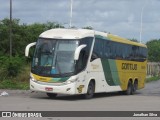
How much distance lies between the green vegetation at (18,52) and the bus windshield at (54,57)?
24.8 feet

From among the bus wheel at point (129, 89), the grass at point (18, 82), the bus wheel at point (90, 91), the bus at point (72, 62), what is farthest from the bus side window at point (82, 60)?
the bus wheel at point (129, 89)

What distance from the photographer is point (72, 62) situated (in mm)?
23438

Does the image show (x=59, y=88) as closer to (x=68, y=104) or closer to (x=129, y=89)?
(x=68, y=104)

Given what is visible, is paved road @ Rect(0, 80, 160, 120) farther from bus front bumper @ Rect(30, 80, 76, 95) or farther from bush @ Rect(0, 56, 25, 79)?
bush @ Rect(0, 56, 25, 79)

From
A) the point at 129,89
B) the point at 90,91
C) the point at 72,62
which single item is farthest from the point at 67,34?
the point at 129,89

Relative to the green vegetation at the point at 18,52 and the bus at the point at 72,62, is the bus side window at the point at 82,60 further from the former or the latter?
the green vegetation at the point at 18,52

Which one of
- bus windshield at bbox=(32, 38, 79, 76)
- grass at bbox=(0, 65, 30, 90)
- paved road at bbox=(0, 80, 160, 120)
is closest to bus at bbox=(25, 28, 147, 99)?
bus windshield at bbox=(32, 38, 79, 76)

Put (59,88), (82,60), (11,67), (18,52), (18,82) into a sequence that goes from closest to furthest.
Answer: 1. (59,88)
2. (82,60)
3. (18,82)
4. (11,67)
5. (18,52)

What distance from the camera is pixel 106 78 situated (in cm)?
2747

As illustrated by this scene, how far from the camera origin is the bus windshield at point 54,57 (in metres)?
23.5

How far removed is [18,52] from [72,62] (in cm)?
3752

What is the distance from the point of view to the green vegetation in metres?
33.9

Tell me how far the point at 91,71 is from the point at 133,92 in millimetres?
8307

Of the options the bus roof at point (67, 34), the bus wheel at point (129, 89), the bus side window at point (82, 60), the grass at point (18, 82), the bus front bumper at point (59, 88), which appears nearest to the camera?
the bus front bumper at point (59, 88)
